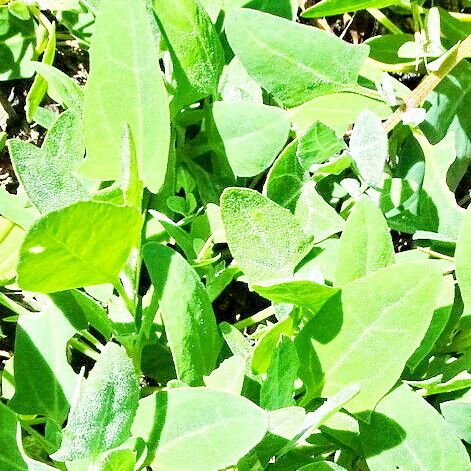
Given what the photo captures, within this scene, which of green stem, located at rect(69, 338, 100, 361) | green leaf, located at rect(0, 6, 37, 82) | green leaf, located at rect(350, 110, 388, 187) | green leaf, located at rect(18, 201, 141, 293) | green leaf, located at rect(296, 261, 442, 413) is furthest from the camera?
green leaf, located at rect(0, 6, 37, 82)

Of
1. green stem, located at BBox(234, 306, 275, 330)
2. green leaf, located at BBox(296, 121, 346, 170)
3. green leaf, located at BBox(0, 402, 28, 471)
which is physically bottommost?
green stem, located at BBox(234, 306, 275, 330)

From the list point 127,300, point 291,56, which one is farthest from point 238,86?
point 127,300

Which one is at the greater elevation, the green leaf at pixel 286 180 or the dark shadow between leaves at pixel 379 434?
the green leaf at pixel 286 180

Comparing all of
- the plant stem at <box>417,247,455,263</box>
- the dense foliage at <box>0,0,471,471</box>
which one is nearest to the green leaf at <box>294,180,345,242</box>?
the dense foliage at <box>0,0,471,471</box>

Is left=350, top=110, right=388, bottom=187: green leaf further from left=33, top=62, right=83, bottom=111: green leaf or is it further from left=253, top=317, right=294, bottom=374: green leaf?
left=33, top=62, right=83, bottom=111: green leaf

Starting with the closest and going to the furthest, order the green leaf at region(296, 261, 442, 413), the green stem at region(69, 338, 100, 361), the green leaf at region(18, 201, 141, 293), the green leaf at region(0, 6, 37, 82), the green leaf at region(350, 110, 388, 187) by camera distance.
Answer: the green leaf at region(18, 201, 141, 293) < the green leaf at region(296, 261, 442, 413) < the green leaf at region(350, 110, 388, 187) < the green stem at region(69, 338, 100, 361) < the green leaf at region(0, 6, 37, 82)

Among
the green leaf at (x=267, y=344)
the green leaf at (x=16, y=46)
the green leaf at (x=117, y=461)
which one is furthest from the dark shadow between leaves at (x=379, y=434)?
the green leaf at (x=16, y=46)

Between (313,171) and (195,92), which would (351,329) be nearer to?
(313,171)

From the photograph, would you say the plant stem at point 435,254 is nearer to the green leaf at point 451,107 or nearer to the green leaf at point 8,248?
the green leaf at point 451,107
